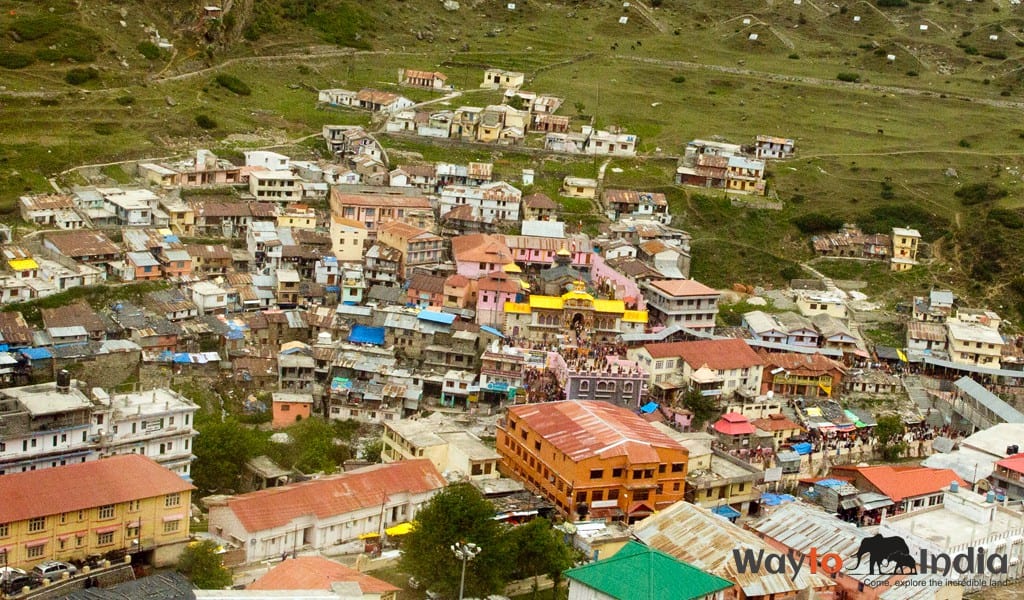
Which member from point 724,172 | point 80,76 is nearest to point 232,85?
point 80,76

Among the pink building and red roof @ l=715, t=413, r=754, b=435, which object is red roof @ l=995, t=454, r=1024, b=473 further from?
the pink building

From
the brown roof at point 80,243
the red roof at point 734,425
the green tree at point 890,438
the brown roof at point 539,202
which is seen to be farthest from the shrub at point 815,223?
the brown roof at point 80,243

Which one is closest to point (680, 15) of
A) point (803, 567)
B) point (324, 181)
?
point (324, 181)

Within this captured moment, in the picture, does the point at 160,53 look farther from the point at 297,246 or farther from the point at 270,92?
the point at 297,246

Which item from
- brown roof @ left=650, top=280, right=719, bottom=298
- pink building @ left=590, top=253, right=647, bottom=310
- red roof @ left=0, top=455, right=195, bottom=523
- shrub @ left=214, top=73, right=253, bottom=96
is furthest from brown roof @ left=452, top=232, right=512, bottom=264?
shrub @ left=214, top=73, right=253, bottom=96

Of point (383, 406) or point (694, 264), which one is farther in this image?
point (694, 264)

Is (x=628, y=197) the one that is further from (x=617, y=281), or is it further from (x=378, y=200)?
(x=378, y=200)
